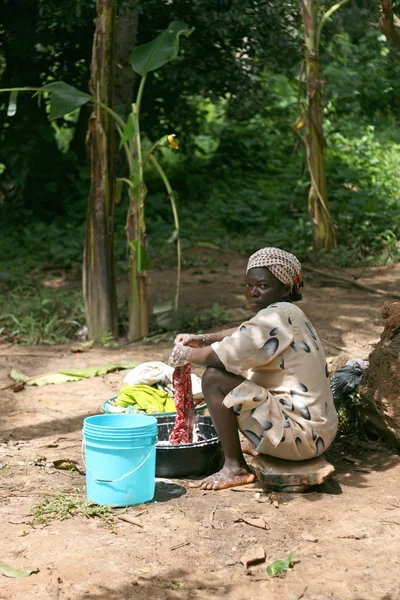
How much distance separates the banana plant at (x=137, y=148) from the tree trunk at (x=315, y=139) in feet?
6.27

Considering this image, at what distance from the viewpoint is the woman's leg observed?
13.6ft

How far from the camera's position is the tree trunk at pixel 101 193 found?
7.30 m

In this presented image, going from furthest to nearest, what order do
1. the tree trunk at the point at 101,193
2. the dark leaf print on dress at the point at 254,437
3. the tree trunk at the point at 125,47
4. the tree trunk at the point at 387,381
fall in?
1. the tree trunk at the point at 125,47
2. the tree trunk at the point at 101,193
3. the tree trunk at the point at 387,381
4. the dark leaf print on dress at the point at 254,437

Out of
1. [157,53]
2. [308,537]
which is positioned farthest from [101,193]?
[308,537]

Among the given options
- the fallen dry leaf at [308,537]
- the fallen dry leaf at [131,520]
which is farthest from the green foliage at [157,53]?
the fallen dry leaf at [308,537]

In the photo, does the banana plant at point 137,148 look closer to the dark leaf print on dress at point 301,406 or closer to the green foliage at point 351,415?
the green foliage at point 351,415

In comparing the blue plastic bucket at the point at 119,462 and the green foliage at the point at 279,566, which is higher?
the blue plastic bucket at the point at 119,462

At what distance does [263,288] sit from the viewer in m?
4.23

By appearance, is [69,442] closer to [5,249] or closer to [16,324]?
[16,324]

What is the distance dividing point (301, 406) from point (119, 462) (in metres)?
0.90

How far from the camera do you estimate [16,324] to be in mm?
7957

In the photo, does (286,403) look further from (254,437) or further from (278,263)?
(278,263)

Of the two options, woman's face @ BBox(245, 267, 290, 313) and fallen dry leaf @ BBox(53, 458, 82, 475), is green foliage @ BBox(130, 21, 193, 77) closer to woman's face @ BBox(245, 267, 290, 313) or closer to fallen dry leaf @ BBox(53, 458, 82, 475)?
woman's face @ BBox(245, 267, 290, 313)

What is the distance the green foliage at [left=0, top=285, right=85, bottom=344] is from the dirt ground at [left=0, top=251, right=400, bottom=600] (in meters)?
2.18
